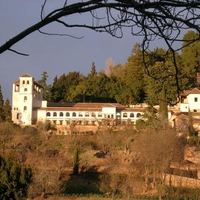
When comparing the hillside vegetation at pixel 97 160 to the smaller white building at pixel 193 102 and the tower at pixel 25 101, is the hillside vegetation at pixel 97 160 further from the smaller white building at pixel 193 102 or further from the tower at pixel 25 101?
the smaller white building at pixel 193 102

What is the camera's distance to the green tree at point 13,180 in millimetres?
16875

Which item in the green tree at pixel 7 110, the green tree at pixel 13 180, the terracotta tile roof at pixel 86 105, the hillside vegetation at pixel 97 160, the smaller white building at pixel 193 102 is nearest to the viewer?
the green tree at pixel 13 180

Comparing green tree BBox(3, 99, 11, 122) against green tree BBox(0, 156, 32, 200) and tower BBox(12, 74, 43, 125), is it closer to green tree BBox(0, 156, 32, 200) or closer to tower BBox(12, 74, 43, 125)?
tower BBox(12, 74, 43, 125)

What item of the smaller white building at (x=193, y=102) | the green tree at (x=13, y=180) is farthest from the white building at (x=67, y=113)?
the green tree at (x=13, y=180)

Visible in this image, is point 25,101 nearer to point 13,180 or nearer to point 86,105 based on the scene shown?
point 86,105

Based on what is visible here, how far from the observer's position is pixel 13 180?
17172 mm

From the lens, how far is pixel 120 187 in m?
19.3

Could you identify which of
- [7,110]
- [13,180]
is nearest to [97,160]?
[13,180]

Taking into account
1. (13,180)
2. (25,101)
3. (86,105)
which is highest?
(25,101)

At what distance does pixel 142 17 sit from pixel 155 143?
768 inches

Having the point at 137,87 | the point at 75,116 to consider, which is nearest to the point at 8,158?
the point at 75,116

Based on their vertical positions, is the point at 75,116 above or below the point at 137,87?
below

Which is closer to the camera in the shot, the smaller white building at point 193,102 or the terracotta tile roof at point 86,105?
the smaller white building at point 193,102

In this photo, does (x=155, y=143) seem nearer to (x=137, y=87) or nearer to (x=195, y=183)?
(x=195, y=183)
